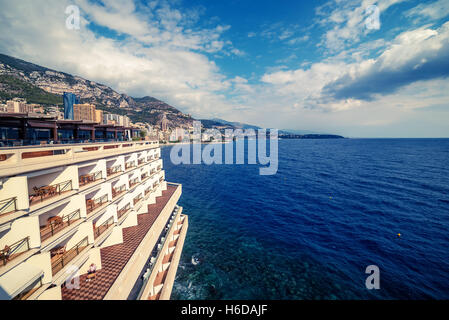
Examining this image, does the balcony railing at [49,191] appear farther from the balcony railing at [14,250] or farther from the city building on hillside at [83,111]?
the city building on hillside at [83,111]

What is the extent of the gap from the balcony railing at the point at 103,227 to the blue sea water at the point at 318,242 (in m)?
8.26

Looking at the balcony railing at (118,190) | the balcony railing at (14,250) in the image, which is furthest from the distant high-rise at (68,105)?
the balcony railing at (14,250)

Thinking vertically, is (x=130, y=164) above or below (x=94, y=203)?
above

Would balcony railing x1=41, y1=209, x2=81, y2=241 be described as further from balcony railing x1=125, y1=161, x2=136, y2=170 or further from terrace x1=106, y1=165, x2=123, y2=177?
balcony railing x1=125, y1=161, x2=136, y2=170

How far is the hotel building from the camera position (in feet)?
26.4

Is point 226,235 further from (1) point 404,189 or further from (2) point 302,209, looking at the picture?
(1) point 404,189

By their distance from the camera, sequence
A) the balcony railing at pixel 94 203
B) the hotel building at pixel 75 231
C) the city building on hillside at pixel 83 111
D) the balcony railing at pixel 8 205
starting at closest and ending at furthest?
the balcony railing at pixel 8 205
the hotel building at pixel 75 231
the balcony railing at pixel 94 203
the city building on hillside at pixel 83 111

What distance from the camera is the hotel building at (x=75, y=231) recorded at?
8047mm

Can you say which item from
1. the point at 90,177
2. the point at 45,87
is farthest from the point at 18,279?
the point at 45,87

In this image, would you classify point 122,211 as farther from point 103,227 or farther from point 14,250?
point 14,250

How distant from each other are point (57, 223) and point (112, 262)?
440 cm

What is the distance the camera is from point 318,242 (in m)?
21.4

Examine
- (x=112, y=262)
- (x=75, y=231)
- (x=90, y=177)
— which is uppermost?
(x=90, y=177)

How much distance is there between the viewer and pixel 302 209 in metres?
30.3
